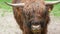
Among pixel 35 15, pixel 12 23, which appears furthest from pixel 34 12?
pixel 12 23

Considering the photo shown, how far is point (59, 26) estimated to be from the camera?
10586 mm

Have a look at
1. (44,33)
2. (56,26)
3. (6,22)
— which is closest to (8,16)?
(6,22)

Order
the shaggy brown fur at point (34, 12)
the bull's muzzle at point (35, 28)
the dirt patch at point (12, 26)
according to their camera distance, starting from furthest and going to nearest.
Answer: the dirt patch at point (12, 26) < the shaggy brown fur at point (34, 12) < the bull's muzzle at point (35, 28)

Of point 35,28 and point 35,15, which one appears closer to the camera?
point 35,28

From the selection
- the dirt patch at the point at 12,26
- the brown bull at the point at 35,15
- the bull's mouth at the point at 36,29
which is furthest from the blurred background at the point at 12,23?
the bull's mouth at the point at 36,29

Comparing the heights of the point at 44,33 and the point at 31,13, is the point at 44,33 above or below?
below

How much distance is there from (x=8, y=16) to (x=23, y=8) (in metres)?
5.36

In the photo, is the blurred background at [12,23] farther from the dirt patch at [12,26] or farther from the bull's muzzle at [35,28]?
the bull's muzzle at [35,28]

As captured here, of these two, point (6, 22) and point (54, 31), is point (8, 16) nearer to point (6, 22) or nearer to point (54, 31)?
point (6, 22)

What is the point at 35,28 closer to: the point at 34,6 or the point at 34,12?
the point at 34,12

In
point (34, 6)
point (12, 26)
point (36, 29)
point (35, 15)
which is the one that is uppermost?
point (34, 6)

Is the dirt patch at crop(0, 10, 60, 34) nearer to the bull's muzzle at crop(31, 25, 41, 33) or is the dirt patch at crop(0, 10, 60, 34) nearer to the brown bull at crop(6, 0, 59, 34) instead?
the brown bull at crop(6, 0, 59, 34)

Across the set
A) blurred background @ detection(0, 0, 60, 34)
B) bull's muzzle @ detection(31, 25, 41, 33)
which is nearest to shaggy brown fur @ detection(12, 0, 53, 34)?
bull's muzzle @ detection(31, 25, 41, 33)

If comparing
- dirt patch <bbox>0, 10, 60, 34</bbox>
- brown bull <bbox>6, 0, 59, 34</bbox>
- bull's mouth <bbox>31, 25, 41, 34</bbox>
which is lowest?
dirt patch <bbox>0, 10, 60, 34</bbox>
